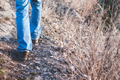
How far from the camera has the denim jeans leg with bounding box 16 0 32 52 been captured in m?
1.70

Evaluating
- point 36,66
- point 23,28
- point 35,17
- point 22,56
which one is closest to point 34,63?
point 36,66

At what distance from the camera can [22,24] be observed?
1.74m

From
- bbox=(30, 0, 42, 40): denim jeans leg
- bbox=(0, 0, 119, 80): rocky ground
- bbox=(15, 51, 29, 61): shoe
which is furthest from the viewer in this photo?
bbox=(30, 0, 42, 40): denim jeans leg

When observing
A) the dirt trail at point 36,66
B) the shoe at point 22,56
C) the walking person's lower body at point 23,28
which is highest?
the walking person's lower body at point 23,28

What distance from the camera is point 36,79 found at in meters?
1.63

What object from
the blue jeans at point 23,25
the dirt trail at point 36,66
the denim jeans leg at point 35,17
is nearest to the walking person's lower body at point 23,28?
the blue jeans at point 23,25

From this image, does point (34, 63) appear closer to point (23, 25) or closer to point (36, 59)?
point (36, 59)

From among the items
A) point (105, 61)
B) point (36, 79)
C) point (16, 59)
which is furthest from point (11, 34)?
point (105, 61)

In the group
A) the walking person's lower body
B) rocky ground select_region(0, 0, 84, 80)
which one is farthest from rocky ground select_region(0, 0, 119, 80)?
the walking person's lower body

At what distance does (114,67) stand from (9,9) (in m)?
2.37

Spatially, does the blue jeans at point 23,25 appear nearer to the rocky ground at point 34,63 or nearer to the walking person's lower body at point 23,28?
the walking person's lower body at point 23,28

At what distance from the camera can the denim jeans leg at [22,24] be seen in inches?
66.8

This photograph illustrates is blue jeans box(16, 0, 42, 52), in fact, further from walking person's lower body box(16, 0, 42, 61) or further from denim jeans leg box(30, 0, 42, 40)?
denim jeans leg box(30, 0, 42, 40)

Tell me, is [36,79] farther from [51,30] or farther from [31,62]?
[51,30]
